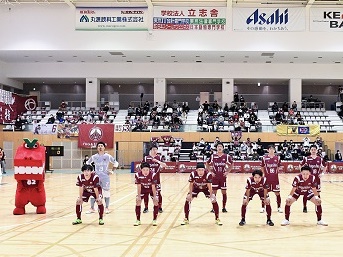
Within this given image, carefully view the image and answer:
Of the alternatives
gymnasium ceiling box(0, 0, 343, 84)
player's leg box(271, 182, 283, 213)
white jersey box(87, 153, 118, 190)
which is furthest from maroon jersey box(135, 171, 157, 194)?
gymnasium ceiling box(0, 0, 343, 84)

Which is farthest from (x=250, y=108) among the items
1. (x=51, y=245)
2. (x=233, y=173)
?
(x=51, y=245)

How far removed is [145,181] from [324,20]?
3054cm

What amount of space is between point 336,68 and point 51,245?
40727 mm

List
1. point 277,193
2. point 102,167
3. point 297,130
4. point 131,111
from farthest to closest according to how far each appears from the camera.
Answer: point 131,111 → point 297,130 → point 277,193 → point 102,167

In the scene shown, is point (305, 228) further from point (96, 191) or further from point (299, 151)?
point (299, 151)

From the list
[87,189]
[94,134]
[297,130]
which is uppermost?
[297,130]

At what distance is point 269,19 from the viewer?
124ft

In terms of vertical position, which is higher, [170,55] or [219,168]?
[170,55]

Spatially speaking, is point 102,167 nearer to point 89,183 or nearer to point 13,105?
point 89,183

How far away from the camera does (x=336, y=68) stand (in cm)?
4494

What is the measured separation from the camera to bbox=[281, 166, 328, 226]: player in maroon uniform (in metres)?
11.4

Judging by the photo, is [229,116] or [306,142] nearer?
[306,142]

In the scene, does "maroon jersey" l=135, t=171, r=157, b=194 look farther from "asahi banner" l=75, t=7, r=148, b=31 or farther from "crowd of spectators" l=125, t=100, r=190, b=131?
"asahi banner" l=75, t=7, r=148, b=31

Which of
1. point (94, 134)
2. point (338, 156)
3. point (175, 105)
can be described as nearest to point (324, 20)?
point (338, 156)
